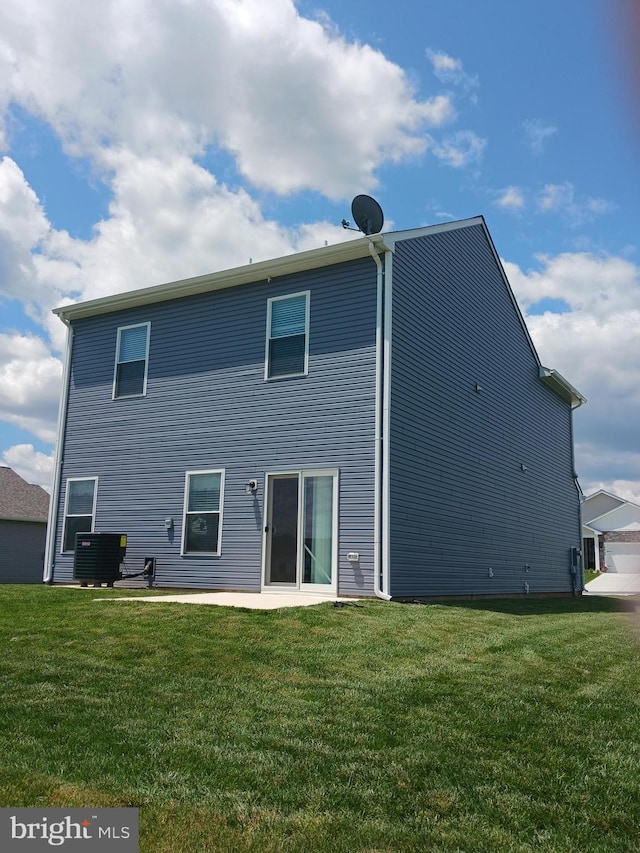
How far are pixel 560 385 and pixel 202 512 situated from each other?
10.3 metres

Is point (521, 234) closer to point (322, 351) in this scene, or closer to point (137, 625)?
point (137, 625)

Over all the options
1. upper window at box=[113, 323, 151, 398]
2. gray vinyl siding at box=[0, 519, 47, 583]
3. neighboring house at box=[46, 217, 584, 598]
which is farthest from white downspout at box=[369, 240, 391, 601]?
gray vinyl siding at box=[0, 519, 47, 583]

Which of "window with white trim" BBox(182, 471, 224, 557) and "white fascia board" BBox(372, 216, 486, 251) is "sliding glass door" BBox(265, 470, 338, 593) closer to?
"window with white trim" BBox(182, 471, 224, 557)

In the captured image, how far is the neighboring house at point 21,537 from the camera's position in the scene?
960 inches

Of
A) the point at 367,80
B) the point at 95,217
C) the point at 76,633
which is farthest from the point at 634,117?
the point at 95,217

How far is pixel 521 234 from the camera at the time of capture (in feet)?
5.08

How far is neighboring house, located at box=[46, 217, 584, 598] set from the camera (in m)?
10.9

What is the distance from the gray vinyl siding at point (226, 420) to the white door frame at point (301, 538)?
97 millimetres

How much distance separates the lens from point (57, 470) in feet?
46.8

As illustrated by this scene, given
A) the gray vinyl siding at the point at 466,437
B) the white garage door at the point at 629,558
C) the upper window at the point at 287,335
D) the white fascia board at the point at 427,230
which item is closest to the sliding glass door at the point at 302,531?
the gray vinyl siding at the point at 466,437

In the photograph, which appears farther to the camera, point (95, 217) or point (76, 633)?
point (95, 217)

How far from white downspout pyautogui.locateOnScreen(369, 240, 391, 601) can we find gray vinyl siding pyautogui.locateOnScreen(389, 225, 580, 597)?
0.20 metres

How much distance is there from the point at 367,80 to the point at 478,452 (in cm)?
1221

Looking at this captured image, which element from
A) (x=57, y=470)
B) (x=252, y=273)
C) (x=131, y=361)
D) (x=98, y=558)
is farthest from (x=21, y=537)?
(x=252, y=273)
